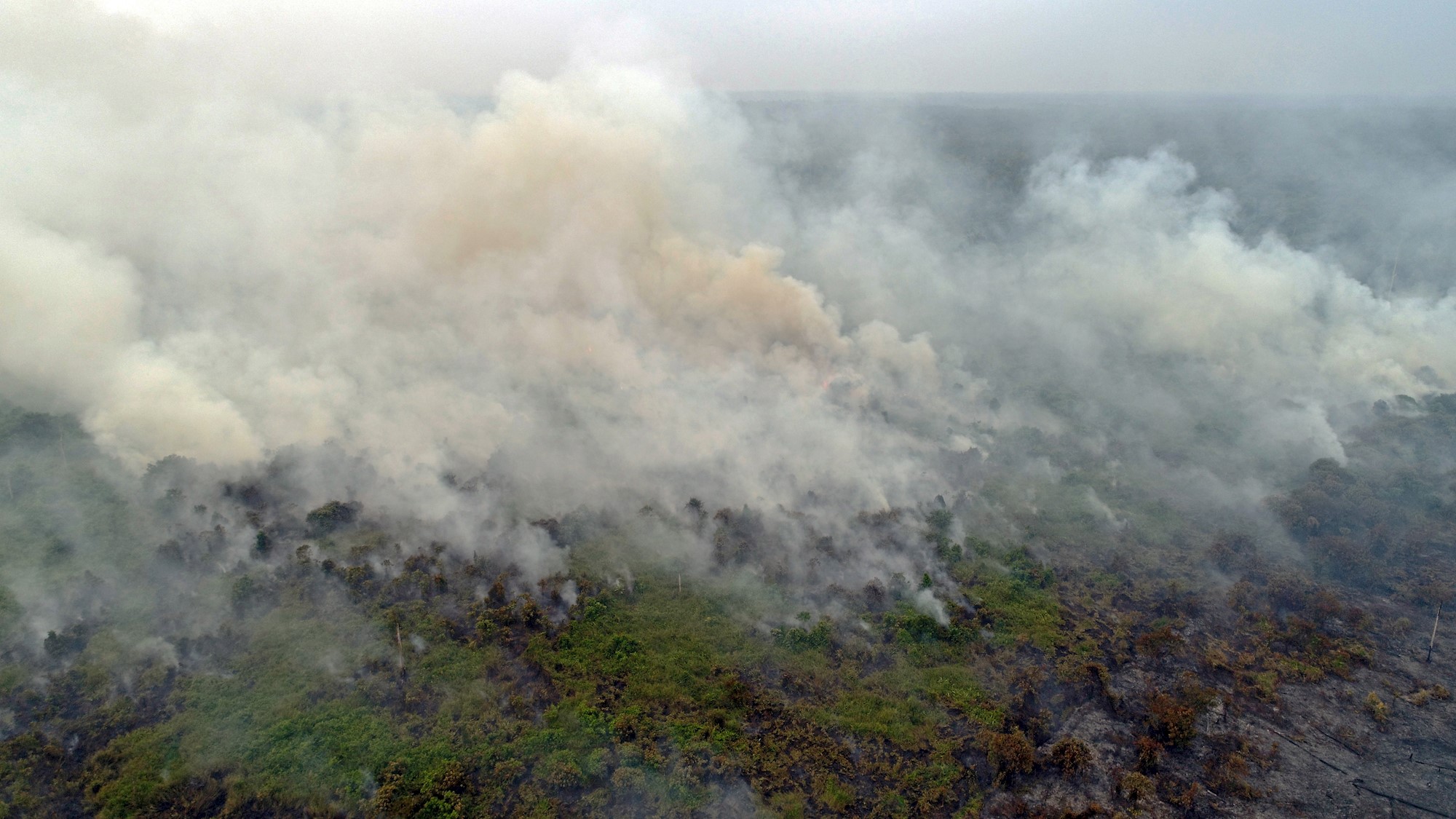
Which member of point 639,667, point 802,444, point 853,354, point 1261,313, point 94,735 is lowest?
point 94,735

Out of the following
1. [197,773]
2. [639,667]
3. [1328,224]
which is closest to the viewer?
[197,773]

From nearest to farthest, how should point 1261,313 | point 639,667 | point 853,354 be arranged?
point 639,667
point 853,354
point 1261,313

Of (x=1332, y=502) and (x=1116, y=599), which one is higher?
(x=1332, y=502)

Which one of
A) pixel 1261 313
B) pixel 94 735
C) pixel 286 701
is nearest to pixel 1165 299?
pixel 1261 313

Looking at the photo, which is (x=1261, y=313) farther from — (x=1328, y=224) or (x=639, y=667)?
(x=639, y=667)

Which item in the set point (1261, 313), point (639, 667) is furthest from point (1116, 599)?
point (1261, 313)

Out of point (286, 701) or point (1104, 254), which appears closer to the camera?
point (286, 701)
